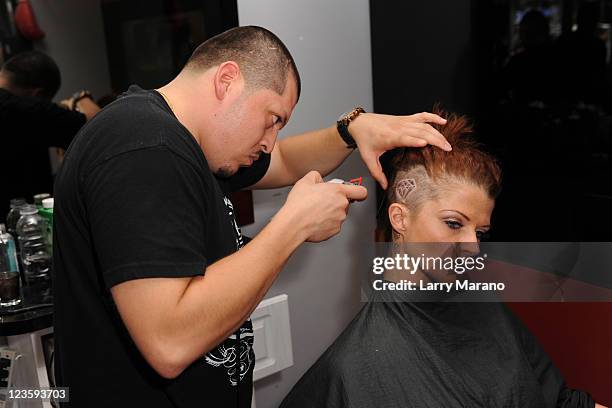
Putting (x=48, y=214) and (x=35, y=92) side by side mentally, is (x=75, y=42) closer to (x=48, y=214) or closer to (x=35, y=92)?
(x=35, y=92)

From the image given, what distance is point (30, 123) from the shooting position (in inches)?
76.6

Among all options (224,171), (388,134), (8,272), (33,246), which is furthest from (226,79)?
(33,246)

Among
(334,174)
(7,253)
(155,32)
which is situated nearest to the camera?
(7,253)

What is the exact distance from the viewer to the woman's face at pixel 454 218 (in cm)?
133

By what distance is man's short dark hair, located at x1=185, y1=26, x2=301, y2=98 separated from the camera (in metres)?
1.17

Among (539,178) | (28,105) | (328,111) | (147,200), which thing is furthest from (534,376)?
(28,105)

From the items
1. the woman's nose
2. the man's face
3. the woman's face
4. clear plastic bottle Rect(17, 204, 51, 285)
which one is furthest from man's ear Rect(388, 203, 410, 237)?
clear plastic bottle Rect(17, 204, 51, 285)

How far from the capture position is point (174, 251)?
92cm

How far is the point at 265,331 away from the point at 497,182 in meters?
1.22

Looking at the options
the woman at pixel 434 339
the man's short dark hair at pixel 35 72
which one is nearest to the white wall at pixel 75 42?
the man's short dark hair at pixel 35 72

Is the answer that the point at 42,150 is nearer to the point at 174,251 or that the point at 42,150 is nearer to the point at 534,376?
the point at 174,251

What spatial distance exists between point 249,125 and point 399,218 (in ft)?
1.46

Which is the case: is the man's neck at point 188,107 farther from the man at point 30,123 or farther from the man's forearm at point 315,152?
the man at point 30,123

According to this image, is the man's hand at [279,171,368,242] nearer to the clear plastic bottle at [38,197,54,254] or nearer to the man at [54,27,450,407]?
the man at [54,27,450,407]
